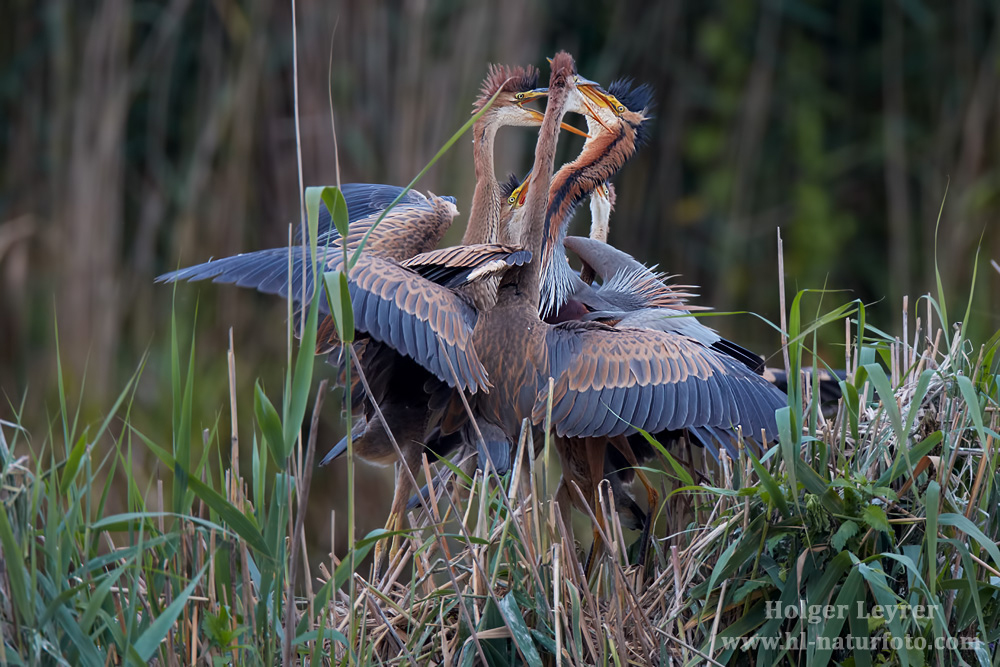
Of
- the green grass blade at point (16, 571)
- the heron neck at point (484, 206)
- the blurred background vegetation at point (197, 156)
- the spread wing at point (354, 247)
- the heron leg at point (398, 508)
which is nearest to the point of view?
the green grass blade at point (16, 571)

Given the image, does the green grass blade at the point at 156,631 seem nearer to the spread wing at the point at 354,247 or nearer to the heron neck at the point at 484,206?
the spread wing at the point at 354,247

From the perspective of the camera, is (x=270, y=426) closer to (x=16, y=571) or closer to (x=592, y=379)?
(x=16, y=571)

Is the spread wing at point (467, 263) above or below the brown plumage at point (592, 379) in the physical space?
above

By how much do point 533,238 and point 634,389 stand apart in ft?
1.26

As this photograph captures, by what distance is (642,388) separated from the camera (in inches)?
88.8

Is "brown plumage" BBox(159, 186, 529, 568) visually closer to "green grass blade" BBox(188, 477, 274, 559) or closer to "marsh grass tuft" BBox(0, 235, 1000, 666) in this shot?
"marsh grass tuft" BBox(0, 235, 1000, 666)

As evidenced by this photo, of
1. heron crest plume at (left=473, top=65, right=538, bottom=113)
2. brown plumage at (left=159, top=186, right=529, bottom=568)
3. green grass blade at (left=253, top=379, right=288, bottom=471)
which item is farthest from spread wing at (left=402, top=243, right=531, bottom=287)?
green grass blade at (left=253, top=379, right=288, bottom=471)

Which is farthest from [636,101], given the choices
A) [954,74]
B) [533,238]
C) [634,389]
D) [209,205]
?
[954,74]

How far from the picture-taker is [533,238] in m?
2.35

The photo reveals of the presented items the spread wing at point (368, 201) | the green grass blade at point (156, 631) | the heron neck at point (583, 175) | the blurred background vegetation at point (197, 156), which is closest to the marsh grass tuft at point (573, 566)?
the green grass blade at point (156, 631)

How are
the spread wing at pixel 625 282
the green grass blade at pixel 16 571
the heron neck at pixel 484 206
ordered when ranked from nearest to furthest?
1. the green grass blade at pixel 16 571
2. the spread wing at pixel 625 282
3. the heron neck at pixel 484 206

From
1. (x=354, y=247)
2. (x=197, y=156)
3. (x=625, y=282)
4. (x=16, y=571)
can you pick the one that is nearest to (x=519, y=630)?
(x=16, y=571)

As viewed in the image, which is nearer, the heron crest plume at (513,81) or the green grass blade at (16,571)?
the green grass blade at (16,571)

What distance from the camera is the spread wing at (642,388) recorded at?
221cm
